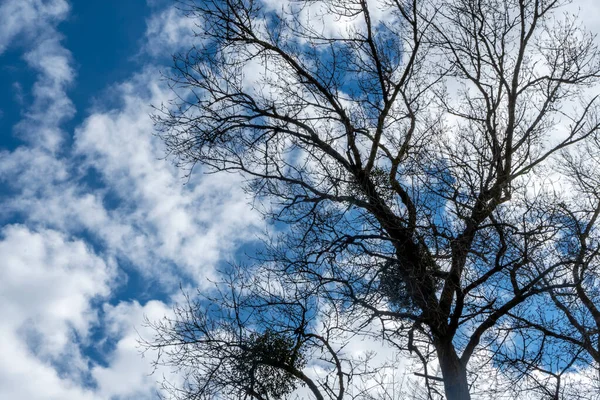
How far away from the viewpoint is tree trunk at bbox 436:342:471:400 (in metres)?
7.21

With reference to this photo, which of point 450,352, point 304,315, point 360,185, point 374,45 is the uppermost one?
point 374,45

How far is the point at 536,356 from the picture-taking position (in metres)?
8.20

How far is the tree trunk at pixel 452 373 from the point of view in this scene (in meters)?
7.21

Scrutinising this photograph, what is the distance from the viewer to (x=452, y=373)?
729 cm

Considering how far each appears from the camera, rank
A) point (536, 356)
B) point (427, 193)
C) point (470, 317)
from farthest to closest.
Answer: point (536, 356)
point (470, 317)
point (427, 193)

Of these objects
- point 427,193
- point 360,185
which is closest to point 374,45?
point 360,185

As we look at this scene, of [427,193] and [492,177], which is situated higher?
[492,177]

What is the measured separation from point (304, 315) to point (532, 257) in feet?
8.33

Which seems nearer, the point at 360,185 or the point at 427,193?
the point at 427,193

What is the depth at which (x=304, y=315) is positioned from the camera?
7566 mm

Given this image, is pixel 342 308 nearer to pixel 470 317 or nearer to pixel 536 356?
pixel 470 317

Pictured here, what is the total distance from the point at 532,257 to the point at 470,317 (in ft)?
3.01

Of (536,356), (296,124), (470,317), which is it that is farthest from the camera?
(296,124)

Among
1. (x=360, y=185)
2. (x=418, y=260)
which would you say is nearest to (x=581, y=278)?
(x=418, y=260)
